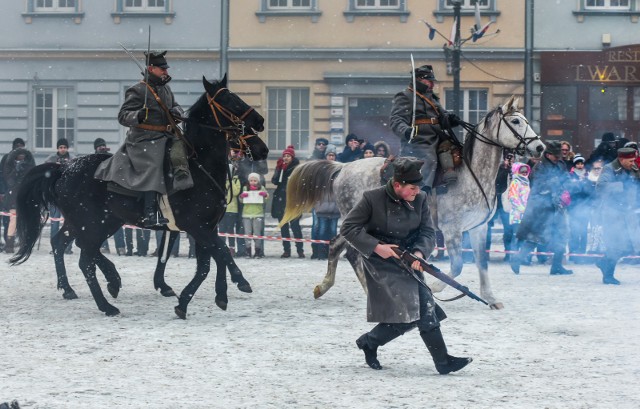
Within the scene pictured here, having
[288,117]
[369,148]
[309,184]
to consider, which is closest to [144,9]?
[288,117]

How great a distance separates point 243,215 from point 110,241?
3690 mm

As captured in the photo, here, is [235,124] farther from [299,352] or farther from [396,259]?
[396,259]

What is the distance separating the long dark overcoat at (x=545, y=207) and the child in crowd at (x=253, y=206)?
180 inches

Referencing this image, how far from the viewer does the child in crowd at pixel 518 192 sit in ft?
65.1

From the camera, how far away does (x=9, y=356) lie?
10266 mm

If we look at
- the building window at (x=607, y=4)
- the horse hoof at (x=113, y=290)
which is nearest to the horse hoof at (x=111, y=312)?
the horse hoof at (x=113, y=290)

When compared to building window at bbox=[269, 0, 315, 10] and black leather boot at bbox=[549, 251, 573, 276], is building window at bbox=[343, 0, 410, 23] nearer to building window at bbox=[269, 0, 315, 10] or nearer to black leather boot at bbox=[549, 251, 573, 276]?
building window at bbox=[269, 0, 315, 10]

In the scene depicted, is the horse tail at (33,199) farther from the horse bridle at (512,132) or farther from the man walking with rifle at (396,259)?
the man walking with rifle at (396,259)

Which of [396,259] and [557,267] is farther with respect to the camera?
[557,267]

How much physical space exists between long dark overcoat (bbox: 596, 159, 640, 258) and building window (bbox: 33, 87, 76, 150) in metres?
19.4

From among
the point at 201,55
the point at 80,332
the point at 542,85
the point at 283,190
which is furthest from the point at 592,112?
the point at 80,332

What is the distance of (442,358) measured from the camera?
30.9 ft

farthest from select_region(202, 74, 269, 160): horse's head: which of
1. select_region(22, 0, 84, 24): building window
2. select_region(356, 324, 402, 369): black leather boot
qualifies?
select_region(22, 0, 84, 24): building window

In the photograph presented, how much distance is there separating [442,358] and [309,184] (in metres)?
5.96
